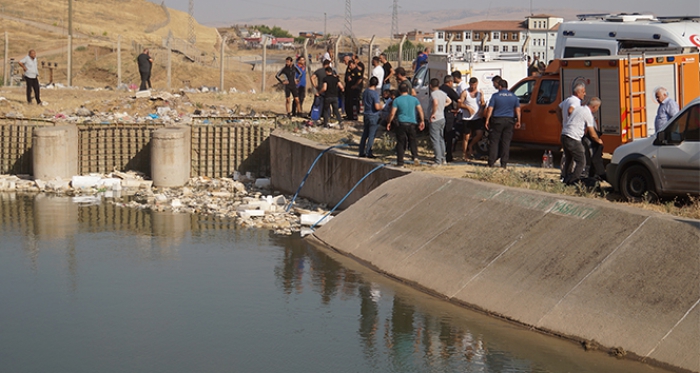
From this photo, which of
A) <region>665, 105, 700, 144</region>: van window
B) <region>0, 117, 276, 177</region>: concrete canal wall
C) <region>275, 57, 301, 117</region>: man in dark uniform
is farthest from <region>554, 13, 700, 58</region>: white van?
<region>0, 117, 276, 177</region>: concrete canal wall

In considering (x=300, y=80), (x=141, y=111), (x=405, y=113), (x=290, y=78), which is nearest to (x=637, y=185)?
(x=405, y=113)

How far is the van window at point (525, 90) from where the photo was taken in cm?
1838

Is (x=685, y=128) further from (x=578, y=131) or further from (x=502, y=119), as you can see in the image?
(x=502, y=119)

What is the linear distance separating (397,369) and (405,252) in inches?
161

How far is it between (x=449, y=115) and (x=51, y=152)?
1005 centimetres

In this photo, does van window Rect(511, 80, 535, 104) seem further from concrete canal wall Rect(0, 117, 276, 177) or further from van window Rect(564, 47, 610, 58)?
concrete canal wall Rect(0, 117, 276, 177)

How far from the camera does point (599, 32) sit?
19.6 metres

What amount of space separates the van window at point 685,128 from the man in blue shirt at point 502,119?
418 centimetres

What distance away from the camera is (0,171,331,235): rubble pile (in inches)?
739

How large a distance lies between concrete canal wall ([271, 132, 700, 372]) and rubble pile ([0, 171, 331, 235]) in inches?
91.1

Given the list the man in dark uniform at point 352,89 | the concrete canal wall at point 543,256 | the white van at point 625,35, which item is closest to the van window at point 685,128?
the concrete canal wall at point 543,256

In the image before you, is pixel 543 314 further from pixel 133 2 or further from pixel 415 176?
pixel 133 2

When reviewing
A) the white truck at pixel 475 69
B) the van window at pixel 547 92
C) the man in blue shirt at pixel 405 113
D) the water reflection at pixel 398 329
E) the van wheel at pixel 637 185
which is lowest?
the water reflection at pixel 398 329

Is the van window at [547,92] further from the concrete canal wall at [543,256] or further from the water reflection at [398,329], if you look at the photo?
the water reflection at [398,329]
